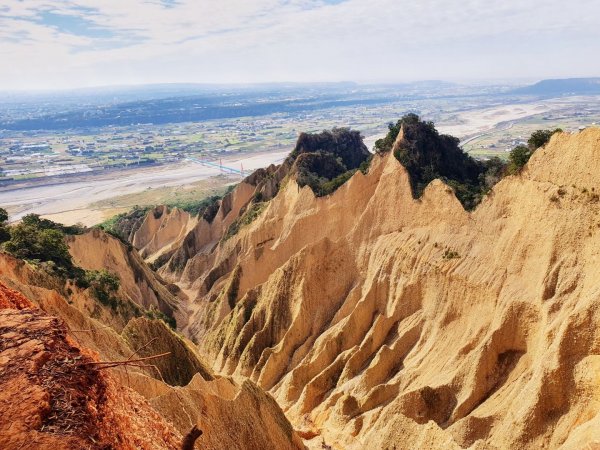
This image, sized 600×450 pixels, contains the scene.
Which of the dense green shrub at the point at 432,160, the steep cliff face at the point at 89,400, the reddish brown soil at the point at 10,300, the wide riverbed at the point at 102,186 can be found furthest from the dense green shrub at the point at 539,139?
the wide riverbed at the point at 102,186

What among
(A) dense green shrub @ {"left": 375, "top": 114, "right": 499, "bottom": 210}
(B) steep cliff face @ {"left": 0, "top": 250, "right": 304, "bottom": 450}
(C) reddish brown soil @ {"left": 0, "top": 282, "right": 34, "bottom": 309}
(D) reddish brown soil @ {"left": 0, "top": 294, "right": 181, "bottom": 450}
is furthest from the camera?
(A) dense green shrub @ {"left": 375, "top": 114, "right": 499, "bottom": 210}

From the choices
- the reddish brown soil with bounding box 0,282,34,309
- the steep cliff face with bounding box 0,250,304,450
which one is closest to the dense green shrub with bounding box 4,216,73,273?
the steep cliff face with bounding box 0,250,304,450

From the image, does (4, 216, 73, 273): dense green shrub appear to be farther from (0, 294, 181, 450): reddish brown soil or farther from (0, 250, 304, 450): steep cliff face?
(0, 294, 181, 450): reddish brown soil

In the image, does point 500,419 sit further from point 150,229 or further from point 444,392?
point 150,229

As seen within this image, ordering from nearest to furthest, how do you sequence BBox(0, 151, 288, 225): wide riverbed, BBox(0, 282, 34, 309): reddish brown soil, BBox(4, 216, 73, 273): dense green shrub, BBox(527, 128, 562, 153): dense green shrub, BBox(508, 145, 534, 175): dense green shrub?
BBox(0, 282, 34, 309): reddish brown soil, BBox(527, 128, 562, 153): dense green shrub, BBox(508, 145, 534, 175): dense green shrub, BBox(4, 216, 73, 273): dense green shrub, BBox(0, 151, 288, 225): wide riverbed

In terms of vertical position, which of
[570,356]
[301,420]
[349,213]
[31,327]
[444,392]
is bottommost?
[301,420]

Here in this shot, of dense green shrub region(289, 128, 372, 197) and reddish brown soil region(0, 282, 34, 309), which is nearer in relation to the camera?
reddish brown soil region(0, 282, 34, 309)

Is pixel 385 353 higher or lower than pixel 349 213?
lower

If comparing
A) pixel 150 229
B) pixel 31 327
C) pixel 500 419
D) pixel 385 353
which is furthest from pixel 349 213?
pixel 150 229
